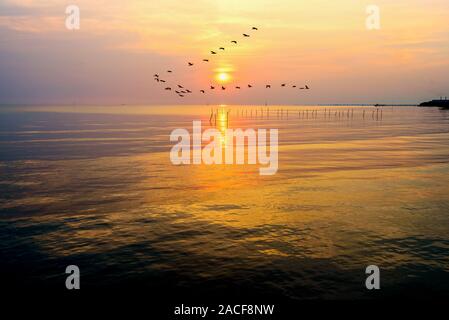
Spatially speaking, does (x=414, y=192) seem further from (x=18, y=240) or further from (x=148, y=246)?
(x=18, y=240)

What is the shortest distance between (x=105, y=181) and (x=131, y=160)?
13397mm

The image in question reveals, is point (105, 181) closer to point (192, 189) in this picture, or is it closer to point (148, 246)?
point (192, 189)

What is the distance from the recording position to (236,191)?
31250 millimetres

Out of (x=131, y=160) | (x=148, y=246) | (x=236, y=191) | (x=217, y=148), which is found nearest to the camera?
(x=148, y=246)

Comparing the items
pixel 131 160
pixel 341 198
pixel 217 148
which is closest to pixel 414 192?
pixel 341 198

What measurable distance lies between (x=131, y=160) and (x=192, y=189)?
1807 cm

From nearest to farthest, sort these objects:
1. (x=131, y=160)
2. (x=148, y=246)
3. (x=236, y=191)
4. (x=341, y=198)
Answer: (x=148, y=246) → (x=341, y=198) → (x=236, y=191) → (x=131, y=160)

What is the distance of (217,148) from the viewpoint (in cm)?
6206
